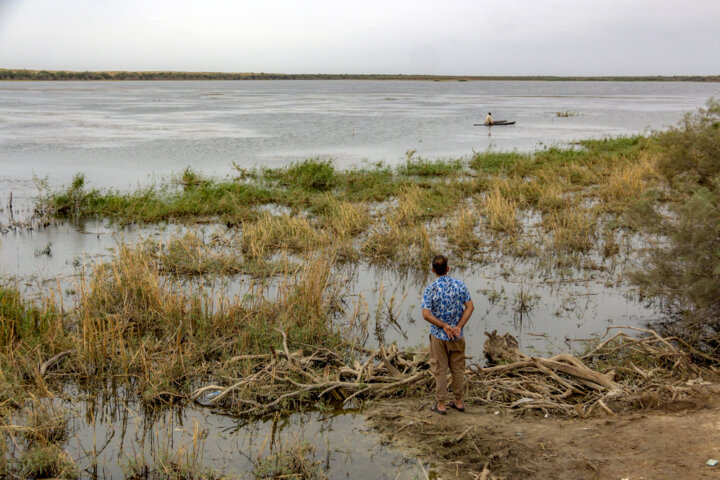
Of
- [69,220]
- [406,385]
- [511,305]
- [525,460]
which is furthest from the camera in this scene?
[69,220]

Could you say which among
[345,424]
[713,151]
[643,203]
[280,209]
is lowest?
[345,424]

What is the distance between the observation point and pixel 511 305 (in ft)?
28.3

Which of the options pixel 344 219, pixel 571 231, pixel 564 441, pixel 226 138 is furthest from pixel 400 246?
pixel 226 138

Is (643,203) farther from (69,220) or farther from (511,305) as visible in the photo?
(69,220)

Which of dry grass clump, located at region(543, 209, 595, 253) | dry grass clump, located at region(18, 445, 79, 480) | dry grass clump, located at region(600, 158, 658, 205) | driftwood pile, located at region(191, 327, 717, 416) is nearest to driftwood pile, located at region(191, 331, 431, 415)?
driftwood pile, located at region(191, 327, 717, 416)

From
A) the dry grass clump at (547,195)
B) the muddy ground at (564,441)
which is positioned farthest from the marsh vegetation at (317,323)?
the dry grass clump at (547,195)

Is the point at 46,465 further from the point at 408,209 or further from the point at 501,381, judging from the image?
the point at 408,209

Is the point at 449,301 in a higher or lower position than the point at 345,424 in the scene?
higher

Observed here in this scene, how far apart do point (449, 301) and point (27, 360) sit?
14.3ft

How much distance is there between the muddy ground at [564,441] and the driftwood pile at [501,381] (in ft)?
0.89

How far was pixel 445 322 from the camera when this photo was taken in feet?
17.4

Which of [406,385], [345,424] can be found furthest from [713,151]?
[345,424]

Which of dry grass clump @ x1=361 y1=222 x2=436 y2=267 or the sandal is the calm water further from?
the sandal

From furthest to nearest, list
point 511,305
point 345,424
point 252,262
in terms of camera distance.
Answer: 1. point 252,262
2. point 511,305
3. point 345,424
